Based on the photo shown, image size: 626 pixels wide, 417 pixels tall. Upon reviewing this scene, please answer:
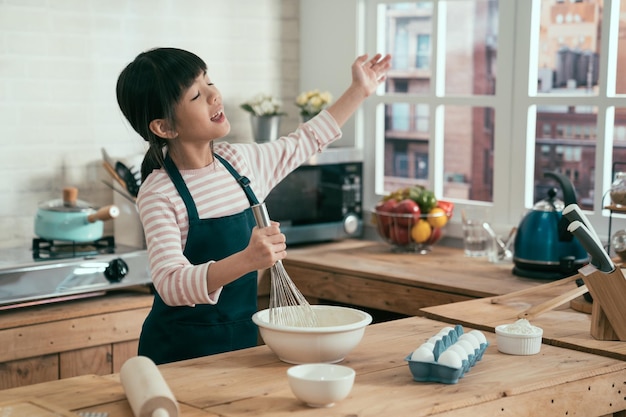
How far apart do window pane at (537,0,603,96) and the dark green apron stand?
7.40 ft

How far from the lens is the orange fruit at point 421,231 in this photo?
3.76m

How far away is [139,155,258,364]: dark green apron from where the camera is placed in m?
2.38

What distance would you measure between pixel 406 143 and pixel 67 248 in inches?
96.9

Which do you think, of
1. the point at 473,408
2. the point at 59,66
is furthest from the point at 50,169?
the point at 473,408

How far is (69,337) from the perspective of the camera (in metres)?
3.19

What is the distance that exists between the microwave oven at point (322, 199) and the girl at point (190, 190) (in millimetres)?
1366

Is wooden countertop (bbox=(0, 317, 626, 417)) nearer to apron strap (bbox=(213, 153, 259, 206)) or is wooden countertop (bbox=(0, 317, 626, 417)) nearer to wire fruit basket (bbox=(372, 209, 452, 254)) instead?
apron strap (bbox=(213, 153, 259, 206))

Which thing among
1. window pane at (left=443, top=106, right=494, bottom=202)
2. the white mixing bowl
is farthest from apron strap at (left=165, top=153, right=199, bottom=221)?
window pane at (left=443, top=106, right=494, bottom=202)

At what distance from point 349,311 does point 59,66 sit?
2.05 m

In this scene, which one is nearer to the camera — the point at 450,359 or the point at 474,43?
the point at 450,359

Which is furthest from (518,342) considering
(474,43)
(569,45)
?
(474,43)

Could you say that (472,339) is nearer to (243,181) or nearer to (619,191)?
(243,181)

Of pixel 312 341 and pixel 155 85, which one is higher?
pixel 155 85

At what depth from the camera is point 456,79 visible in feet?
19.1
